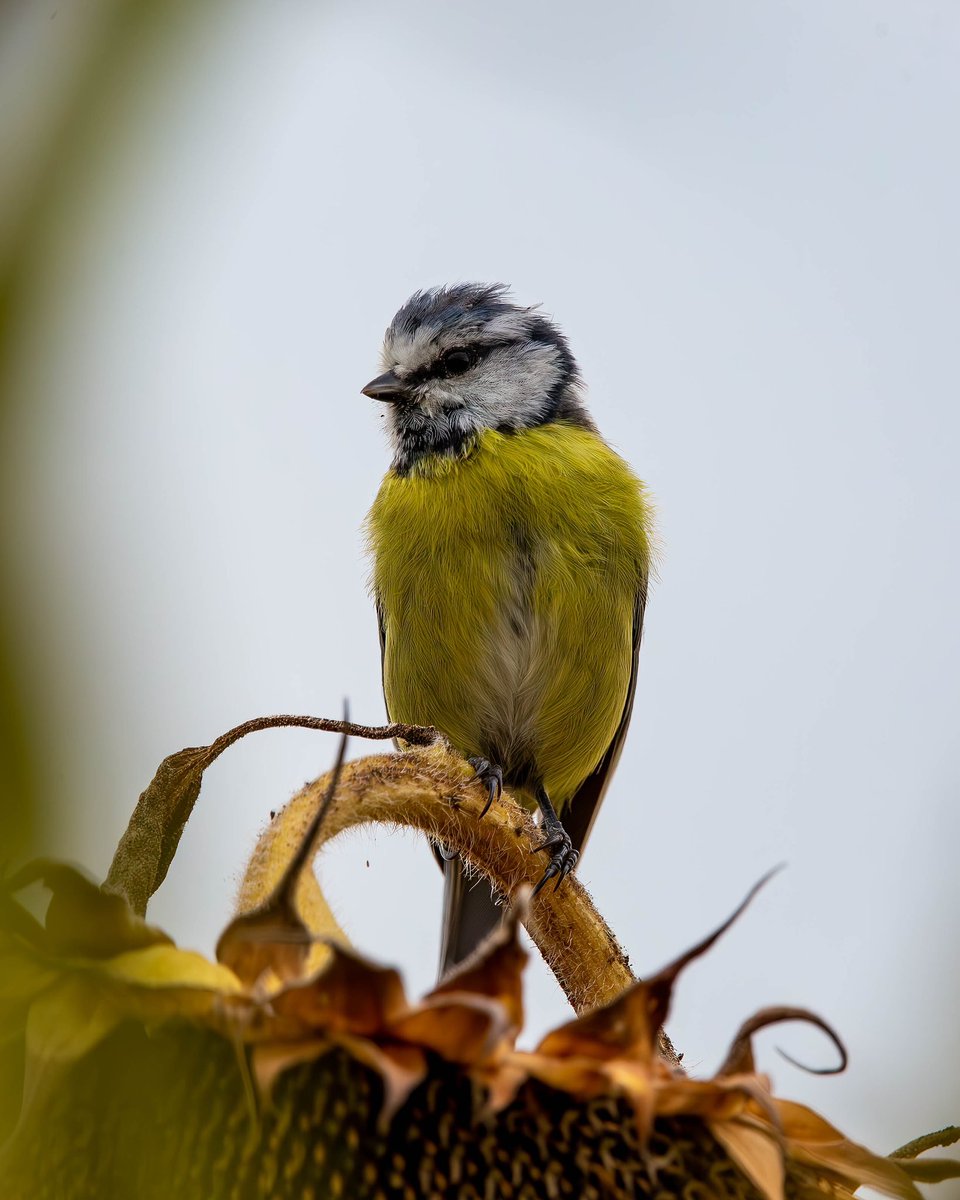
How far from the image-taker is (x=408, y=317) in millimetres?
5164

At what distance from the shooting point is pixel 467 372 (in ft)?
16.0

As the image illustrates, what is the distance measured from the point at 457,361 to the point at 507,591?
128cm

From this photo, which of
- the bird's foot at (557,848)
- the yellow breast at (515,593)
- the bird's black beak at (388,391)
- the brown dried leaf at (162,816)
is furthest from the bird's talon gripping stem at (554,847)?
the bird's black beak at (388,391)

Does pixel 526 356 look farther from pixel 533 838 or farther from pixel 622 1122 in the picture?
pixel 622 1122

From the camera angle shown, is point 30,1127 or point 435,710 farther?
point 435,710

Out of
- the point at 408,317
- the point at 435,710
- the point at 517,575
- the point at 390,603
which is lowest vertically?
the point at 435,710

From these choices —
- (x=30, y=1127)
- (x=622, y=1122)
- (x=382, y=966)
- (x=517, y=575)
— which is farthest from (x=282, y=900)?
(x=517, y=575)

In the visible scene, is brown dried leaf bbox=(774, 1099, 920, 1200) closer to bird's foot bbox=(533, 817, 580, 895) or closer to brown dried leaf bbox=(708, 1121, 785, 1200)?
brown dried leaf bbox=(708, 1121, 785, 1200)

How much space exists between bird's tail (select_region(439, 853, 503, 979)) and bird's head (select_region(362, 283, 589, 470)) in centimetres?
151

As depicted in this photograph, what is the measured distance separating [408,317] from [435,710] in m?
1.78

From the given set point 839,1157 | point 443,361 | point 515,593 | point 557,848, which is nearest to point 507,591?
point 515,593

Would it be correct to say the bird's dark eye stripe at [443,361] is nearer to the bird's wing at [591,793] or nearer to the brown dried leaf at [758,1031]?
the bird's wing at [591,793]

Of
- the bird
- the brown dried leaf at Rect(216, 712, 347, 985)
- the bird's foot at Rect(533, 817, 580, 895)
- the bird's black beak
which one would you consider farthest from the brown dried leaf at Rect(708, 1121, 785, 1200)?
the bird's black beak

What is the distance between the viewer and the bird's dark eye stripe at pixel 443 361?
4.83m
